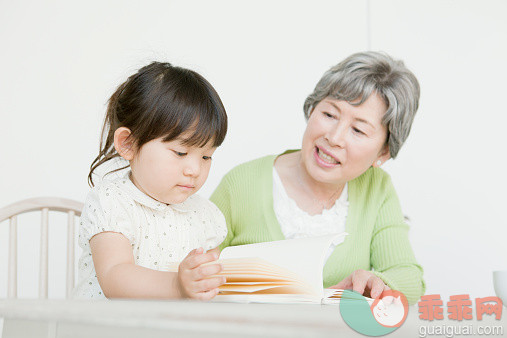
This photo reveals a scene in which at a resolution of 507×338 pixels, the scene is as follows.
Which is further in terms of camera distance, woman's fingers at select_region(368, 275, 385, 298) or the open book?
woman's fingers at select_region(368, 275, 385, 298)

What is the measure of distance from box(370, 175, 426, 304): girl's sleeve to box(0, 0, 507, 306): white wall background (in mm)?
656

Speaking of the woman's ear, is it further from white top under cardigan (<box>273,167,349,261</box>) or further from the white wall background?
the white wall background

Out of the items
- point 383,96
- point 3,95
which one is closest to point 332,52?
point 383,96

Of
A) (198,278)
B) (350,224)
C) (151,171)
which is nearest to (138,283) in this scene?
(198,278)

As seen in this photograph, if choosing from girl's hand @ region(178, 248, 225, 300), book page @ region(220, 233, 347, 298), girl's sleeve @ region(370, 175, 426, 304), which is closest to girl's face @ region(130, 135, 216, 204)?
book page @ region(220, 233, 347, 298)

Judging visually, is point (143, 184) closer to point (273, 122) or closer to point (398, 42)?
point (273, 122)

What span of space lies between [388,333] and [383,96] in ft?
3.36

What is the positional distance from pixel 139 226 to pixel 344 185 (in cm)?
77

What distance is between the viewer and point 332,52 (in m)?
2.39

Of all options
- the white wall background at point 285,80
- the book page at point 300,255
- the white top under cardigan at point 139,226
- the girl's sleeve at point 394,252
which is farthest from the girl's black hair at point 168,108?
the white wall background at point 285,80

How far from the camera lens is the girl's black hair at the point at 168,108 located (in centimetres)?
107

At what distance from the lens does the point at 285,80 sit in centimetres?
231

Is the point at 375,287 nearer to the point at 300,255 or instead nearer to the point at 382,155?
the point at 300,255

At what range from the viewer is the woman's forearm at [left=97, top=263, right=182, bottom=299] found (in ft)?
2.70
